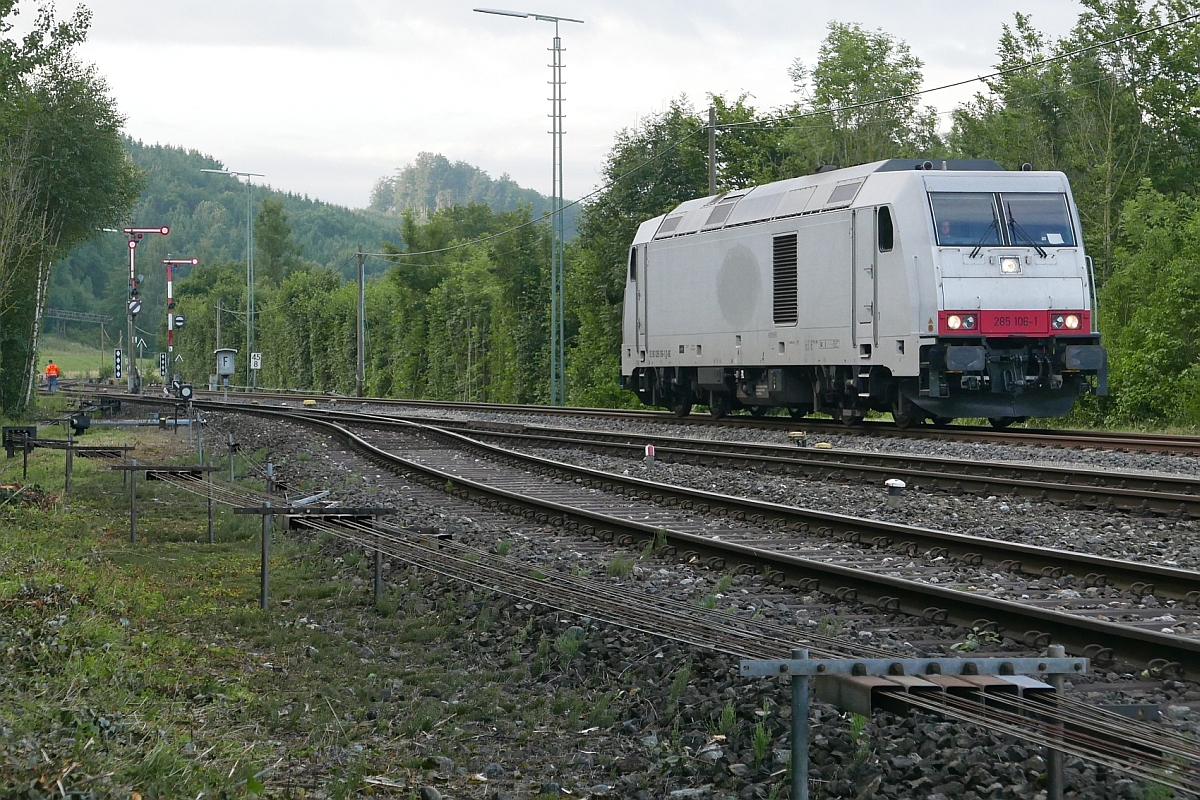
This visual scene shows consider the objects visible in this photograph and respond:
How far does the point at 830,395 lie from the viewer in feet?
69.1

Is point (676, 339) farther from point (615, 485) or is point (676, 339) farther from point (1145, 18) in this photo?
point (1145, 18)

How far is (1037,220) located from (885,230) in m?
2.23

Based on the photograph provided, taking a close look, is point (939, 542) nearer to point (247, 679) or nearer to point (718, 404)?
point (247, 679)

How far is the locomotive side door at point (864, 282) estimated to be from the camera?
18875 mm

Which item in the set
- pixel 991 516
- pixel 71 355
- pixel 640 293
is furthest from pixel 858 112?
pixel 71 355

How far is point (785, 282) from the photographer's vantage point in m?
21.1

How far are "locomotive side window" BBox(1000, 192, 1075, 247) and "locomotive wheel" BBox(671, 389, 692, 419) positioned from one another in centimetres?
867

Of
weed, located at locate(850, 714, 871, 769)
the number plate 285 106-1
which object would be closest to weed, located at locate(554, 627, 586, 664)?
weed, located at locate(850, 714, 871, 769)

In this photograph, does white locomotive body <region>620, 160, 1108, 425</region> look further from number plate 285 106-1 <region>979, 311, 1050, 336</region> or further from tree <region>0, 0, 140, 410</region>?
tree <region>0, 0, 140, 410</region>

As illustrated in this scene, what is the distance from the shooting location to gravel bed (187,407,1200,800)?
15.2ft

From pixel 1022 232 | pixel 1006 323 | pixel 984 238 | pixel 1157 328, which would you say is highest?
pixel 1022 232

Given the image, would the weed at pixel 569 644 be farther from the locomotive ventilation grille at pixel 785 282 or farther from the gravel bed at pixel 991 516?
the locomotive ventilation grille at pixel 785 282

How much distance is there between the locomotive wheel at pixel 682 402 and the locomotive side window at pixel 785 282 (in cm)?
459

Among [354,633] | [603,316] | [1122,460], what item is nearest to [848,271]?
[1122,460]
